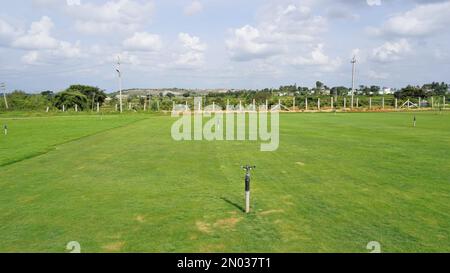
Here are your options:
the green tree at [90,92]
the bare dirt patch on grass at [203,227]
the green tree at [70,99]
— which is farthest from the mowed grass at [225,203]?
the green tree at [90,92]

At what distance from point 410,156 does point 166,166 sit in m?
10.5

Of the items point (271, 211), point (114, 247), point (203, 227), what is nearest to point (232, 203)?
point (271, 211)

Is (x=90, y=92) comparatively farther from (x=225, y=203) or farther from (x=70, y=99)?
(x=225, y=203)

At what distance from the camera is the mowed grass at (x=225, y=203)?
6270 millimetres

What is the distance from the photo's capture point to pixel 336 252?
5.78 metres

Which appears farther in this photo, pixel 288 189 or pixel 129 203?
pixel 288 189

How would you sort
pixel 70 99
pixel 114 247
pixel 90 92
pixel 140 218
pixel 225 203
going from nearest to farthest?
pixel 114 247 < pixel 140 218 < pixel 225 203 < pixel 70 99 < pixel 90 92

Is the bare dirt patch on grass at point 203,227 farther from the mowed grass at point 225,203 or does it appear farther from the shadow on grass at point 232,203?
the shadow on grass at point 232,203

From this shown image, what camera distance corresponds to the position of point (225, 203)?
869 centimetres

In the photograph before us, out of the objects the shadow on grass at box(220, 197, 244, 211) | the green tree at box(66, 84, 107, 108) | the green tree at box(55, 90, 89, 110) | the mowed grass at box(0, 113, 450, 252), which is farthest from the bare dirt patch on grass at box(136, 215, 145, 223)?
the green tree at box(66, 84, 107, 108)

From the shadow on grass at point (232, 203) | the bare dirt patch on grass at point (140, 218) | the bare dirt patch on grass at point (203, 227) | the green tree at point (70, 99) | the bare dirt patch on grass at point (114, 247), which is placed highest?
the green tree at point (70, 99)
